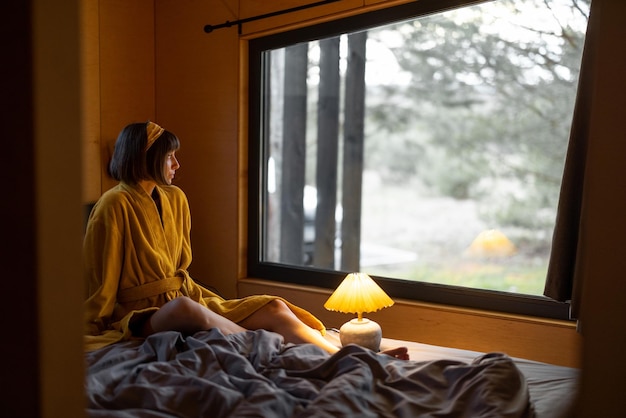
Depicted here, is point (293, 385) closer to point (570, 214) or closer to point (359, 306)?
point (359, 306)

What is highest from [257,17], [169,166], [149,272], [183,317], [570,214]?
[257,17]

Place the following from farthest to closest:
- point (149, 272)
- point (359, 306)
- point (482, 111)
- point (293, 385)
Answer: point (482, 111) < point (149, 272) < point (359, 306) < point (293, 385)

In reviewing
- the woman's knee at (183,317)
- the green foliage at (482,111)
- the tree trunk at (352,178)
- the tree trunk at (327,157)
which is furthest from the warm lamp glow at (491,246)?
the woman's knee at (183,317)

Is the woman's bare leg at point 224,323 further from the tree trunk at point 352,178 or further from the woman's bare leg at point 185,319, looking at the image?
the tree trunk at point 352,178

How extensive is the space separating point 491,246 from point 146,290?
356 cm

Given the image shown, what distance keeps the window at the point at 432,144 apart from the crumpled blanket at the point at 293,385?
5.07 feet

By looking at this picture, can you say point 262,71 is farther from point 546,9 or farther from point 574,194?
point 546,9

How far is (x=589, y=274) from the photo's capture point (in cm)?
69

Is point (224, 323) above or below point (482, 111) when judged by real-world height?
below

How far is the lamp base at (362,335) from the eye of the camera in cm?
217

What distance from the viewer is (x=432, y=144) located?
601cm

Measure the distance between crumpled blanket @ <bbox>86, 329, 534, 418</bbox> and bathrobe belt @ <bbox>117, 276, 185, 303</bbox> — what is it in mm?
515

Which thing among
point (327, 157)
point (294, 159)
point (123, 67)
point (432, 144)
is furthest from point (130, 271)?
point (432, 144)

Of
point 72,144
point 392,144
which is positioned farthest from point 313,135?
point 72,144
